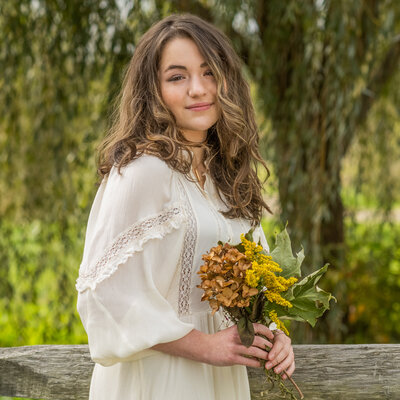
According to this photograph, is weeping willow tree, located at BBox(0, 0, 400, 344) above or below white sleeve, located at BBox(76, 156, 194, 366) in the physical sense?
above

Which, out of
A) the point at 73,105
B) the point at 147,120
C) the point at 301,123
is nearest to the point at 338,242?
the point at 301,123

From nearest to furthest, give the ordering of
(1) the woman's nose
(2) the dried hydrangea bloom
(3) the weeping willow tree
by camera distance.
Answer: (2) the dried hydrangea bloom < (1) the woman's nose < (3) the weeping willow tree

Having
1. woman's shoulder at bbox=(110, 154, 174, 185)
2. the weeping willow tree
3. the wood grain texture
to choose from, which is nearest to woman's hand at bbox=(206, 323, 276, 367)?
woman's shoulder at bbox=(110, 154, 174, 185)

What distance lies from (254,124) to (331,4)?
1.10m

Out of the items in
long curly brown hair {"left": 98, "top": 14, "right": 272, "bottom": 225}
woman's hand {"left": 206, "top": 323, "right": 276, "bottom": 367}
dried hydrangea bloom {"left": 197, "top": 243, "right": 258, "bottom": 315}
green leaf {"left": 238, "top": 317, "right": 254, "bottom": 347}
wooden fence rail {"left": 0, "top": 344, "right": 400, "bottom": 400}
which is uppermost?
long curly brown hair {"left": 98, "top": 14, "right": 272, "bottom": 225}

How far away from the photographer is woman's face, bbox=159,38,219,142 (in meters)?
1.53

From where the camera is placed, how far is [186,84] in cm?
154

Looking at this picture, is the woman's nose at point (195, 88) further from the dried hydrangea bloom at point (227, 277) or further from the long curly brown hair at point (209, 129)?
the dried hydrangea bloom at point (227, 277)

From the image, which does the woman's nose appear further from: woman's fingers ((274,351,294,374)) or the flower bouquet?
woman's fingers ((274,351,294,374))

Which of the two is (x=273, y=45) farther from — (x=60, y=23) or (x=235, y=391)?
(x=235, y=391)

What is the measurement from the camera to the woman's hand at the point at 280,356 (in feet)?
4.60

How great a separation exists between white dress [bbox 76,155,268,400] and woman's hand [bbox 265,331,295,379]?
17cm

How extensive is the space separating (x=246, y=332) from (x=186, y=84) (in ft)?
2.06

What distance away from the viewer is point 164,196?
140 cm
